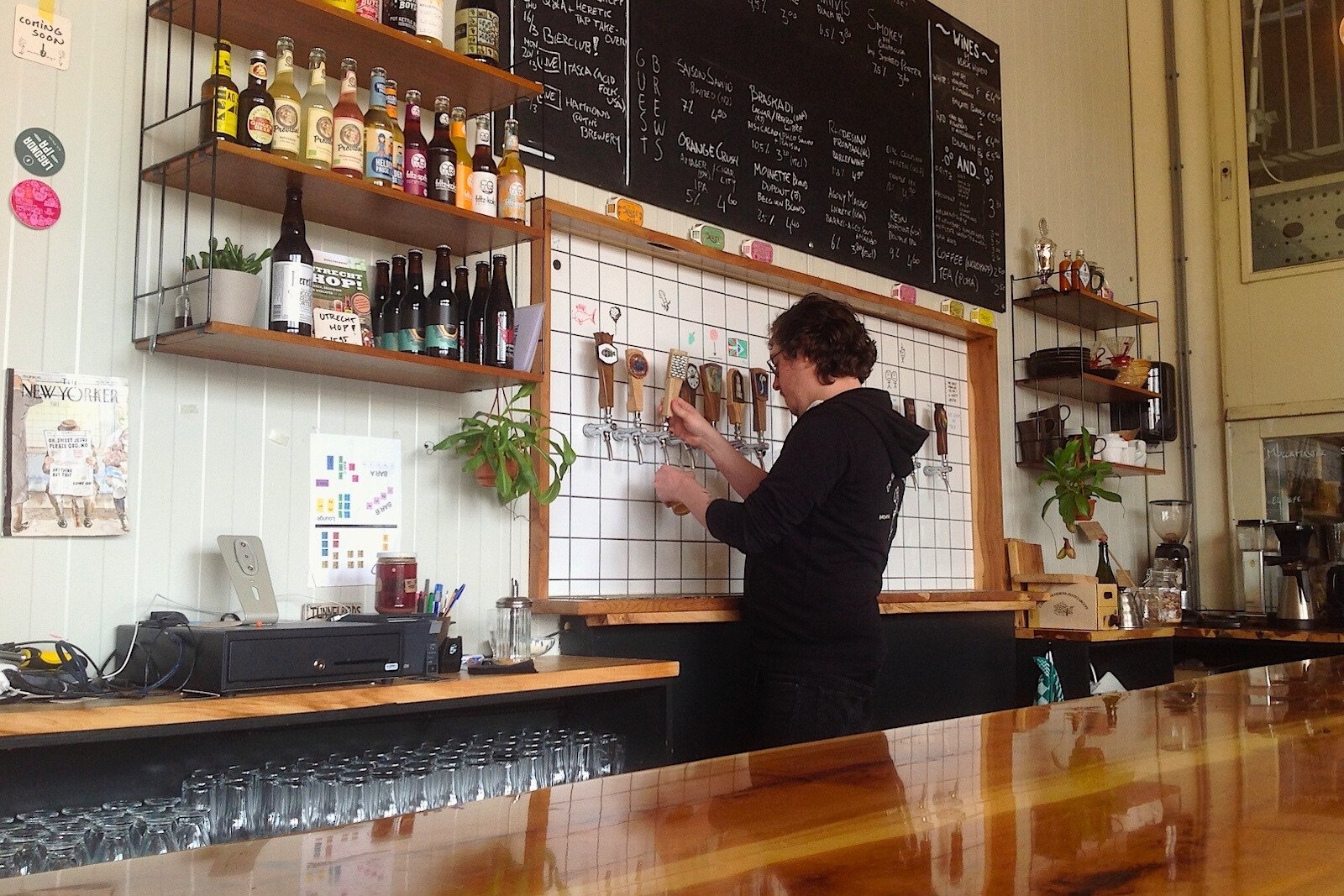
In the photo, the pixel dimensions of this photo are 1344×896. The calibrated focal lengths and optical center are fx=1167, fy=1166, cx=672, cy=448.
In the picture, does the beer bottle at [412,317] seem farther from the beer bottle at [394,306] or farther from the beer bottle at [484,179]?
the beer bottle at [484,179]

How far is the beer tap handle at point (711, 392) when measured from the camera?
3.27 metres

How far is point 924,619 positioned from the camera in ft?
11.7

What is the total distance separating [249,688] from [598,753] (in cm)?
71

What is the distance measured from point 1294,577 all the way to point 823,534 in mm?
3292

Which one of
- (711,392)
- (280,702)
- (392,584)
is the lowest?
(280,702)

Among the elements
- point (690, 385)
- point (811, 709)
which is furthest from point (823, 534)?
point (690, 385)

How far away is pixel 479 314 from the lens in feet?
8.37

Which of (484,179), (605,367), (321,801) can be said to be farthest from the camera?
(605,367)

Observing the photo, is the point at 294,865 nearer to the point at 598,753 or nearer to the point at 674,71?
the point at 598,753

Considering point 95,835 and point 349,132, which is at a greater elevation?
point 349,132

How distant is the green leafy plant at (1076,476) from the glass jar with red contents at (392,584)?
300cm

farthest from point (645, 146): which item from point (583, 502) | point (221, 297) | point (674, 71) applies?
point (221, 297)

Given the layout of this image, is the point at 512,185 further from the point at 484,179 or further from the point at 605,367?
the point at 605,367

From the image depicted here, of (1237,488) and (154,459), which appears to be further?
(1237,488)
